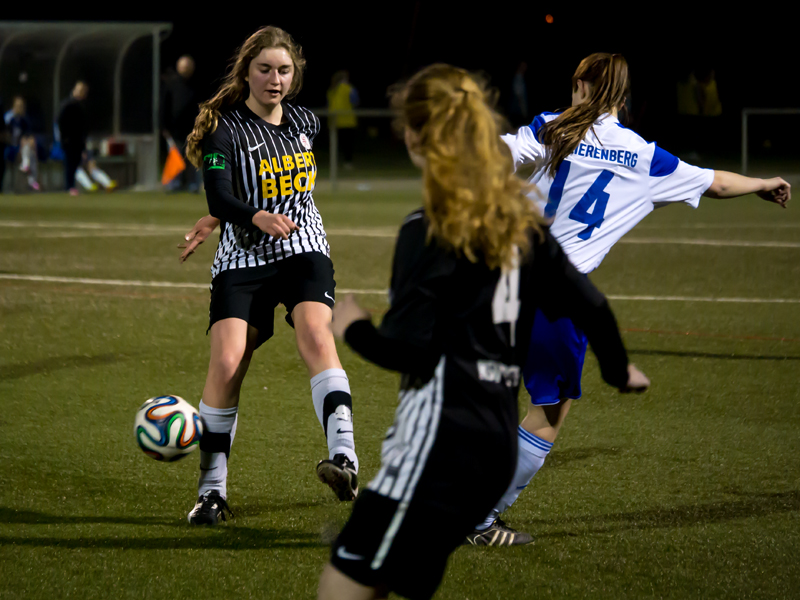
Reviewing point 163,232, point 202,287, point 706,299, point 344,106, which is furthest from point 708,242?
point 344,106

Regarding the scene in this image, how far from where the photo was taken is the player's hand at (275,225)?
4496mm

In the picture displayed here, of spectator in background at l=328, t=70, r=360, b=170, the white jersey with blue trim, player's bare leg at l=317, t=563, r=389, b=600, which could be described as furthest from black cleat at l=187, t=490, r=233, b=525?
spectator in background at l=328, t=70, r=360, b=170

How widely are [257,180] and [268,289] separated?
1.60 feet

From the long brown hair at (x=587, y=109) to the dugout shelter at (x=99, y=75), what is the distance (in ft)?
68.5

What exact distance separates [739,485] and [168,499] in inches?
107

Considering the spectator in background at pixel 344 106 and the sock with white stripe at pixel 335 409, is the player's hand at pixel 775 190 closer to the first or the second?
the sock with white stripe at pixel 335 409

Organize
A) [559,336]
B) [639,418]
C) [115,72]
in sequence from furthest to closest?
[115,72] → [639,418] → [559,336]

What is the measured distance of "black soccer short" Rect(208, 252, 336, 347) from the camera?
16.7 ft

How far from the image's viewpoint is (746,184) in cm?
500

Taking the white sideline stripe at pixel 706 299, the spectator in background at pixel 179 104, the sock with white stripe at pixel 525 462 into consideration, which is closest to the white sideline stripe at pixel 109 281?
the white sideline stripe at pixel 706 299

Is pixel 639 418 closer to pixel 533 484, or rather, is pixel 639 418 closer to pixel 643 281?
pixel 533 484

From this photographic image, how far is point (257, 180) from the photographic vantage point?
523cm

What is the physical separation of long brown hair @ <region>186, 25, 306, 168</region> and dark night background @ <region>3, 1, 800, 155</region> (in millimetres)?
29949

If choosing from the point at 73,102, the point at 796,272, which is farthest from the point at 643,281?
the point at 73,102
